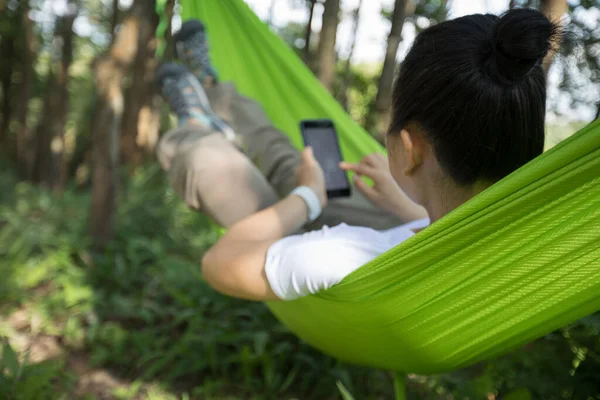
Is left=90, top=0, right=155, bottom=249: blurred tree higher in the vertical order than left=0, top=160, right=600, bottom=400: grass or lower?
higher

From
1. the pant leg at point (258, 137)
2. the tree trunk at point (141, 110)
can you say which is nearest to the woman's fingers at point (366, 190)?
the pant leg at point (258, 137)

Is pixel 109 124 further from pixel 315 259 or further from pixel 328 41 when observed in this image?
pixel 315 259

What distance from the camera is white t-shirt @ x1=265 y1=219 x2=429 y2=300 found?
88 cm

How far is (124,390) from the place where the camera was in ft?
5.22

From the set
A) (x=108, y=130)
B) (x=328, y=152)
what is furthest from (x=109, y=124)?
(x=328, y=152)

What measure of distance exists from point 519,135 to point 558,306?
11.1 inches

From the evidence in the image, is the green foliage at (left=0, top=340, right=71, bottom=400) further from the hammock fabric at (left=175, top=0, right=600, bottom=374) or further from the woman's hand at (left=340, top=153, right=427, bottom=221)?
the woman's hand at (left=340, top=153, right=427, bottom=221)

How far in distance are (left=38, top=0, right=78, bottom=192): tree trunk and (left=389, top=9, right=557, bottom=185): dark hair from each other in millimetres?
5999

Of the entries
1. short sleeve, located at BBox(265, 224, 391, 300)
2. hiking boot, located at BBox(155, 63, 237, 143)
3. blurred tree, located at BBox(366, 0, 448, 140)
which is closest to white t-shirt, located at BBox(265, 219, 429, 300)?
short sleeve, located at BBox(265, 224, 391, 300)

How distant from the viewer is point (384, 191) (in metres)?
1.35

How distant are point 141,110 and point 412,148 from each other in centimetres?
537

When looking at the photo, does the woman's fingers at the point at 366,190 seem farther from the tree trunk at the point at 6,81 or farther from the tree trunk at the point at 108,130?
the tree trunk at the point at 6,81

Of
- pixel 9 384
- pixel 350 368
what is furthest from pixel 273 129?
pixel 9 384

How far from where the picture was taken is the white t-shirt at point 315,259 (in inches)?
34.5
